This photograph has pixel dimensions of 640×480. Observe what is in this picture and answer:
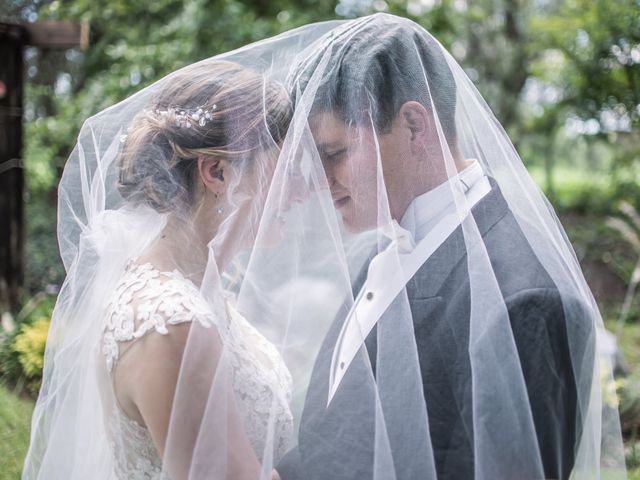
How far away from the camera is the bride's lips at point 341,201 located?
1.95 metres

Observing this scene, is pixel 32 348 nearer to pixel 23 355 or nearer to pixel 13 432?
pixel 23 355

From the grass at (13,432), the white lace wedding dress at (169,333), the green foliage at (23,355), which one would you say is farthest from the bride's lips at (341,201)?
the green foliage at (23,355)

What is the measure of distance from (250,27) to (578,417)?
582cm

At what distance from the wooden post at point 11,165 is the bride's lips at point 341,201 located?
4785 mm

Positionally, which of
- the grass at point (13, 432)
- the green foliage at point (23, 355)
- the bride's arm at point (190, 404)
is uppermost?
the bride's arm at point (190, 404)

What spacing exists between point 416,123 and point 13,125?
16.6ft

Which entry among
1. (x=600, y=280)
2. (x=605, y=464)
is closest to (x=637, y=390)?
(x=605, y=464)

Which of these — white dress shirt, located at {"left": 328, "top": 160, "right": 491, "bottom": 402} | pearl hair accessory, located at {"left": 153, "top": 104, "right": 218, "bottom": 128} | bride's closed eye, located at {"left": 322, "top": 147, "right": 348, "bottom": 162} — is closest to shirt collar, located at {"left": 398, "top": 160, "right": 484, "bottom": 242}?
white dress shirt, located at {"left": 328, "top": 160, "right": 491, "bottom": 402}

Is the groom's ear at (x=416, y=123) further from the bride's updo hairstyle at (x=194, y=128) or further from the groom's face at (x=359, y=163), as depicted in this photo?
the bride's updo hairstyle at (x=194, y=128)

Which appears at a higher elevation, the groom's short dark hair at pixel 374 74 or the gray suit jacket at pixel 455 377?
the groom's short dark hair at pixel 374 74

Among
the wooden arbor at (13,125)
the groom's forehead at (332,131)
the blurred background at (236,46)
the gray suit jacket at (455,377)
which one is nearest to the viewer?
the gray suit jacket at (455,377)

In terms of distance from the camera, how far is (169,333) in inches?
68.6

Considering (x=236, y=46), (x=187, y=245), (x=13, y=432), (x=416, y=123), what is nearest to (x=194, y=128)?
(x=187, y=245)

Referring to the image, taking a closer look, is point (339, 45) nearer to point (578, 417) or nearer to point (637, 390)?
point (578, 417)
